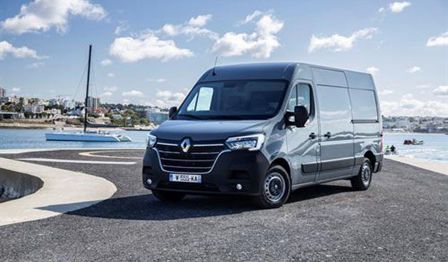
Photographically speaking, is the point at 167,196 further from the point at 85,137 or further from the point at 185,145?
the point at 85,137

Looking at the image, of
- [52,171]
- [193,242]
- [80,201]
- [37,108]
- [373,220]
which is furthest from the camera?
[37,108]

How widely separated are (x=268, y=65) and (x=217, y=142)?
212 cm

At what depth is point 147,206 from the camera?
870 centimetres

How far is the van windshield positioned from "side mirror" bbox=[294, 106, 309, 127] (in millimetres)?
301

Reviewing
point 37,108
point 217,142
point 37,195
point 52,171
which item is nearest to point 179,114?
point 217,142

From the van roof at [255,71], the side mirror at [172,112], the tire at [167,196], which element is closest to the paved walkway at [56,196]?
the tire at [167,196]

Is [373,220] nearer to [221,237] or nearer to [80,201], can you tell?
[221,237]

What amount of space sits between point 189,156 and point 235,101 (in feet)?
4.73

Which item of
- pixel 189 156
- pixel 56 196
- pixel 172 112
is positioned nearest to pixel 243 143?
pixel 189 156

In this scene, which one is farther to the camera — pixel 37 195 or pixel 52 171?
pixel 52 171

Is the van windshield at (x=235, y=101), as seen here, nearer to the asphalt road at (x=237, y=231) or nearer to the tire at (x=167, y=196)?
the tire at (x=167, y=196)

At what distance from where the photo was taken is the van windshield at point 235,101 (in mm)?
8742

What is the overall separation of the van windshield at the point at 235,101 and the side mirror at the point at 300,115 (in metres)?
0.30

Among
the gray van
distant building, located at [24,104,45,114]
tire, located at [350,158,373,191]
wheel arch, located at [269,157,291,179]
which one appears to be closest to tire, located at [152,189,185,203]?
the gray van
